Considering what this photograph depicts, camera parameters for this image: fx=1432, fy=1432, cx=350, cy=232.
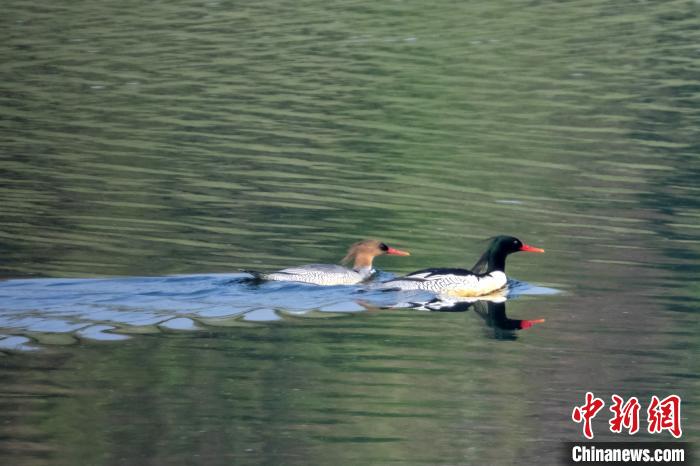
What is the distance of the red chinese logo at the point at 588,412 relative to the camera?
10.7 meters

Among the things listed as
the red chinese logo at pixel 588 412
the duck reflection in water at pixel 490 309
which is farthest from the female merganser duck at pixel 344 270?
the red chinese logo at pixel 588 412

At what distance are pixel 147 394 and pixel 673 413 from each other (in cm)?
408

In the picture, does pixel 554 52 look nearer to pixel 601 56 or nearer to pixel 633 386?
pixel 601 56

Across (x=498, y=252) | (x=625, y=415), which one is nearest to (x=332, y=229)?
(x=498, y=252)

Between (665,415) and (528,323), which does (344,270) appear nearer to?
(528,323)

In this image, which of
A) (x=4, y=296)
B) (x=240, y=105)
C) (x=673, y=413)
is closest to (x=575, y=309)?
(x=673, y=413)

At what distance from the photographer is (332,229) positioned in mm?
17219

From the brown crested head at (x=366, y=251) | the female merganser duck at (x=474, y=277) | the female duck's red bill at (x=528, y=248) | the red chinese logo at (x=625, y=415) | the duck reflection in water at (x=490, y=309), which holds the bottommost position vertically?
the red chinese logo at (x=625, y=415)

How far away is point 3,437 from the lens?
1025cm

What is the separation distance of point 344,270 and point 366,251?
2.33 ft

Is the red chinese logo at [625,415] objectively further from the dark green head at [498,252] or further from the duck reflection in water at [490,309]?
the dark green head at [498,252]

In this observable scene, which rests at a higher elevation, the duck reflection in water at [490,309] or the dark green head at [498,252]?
the dark green head at [498,252]

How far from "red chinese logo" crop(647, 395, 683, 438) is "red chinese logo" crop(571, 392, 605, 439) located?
1.31 ft

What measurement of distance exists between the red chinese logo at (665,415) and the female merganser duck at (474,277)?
3849mm
